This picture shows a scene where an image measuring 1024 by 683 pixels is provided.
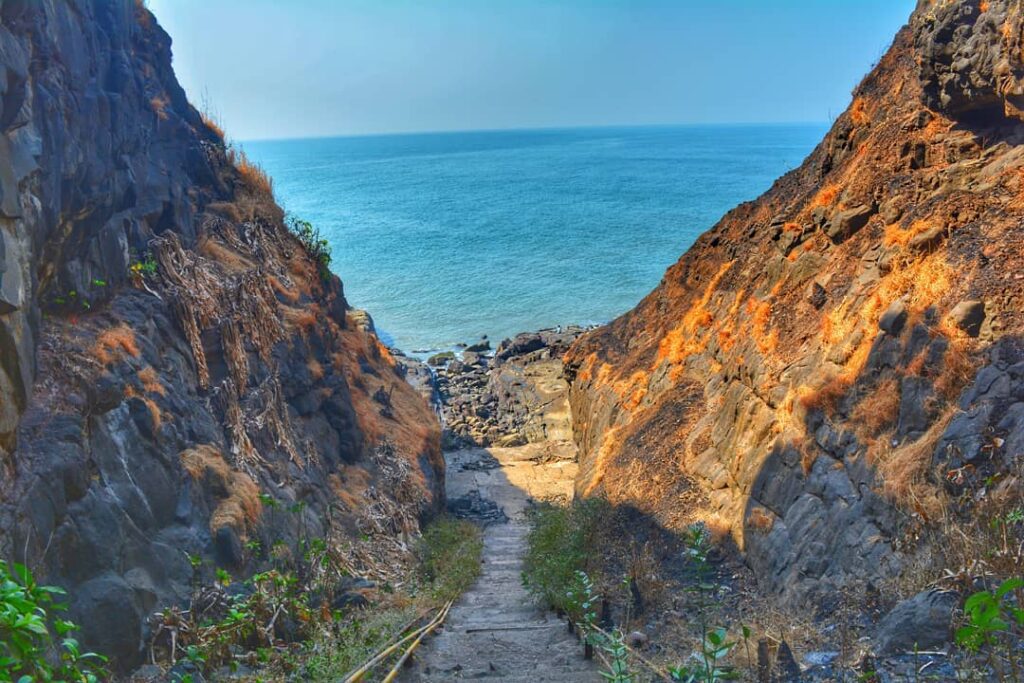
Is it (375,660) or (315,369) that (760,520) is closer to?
(375,660)

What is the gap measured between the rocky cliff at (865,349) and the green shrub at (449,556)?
3033mm

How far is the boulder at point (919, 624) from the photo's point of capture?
7.40 m

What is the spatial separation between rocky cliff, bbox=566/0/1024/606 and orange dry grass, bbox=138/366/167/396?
889 centimetres

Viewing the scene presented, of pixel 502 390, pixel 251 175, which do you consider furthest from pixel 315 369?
pixel 502 390

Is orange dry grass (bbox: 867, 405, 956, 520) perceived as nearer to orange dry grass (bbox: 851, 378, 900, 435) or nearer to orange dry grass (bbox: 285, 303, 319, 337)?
orange dry grass (bbox: 851, 378, 900, 435)

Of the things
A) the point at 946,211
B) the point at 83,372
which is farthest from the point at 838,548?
the point at 83,372

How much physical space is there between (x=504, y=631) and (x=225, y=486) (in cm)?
488

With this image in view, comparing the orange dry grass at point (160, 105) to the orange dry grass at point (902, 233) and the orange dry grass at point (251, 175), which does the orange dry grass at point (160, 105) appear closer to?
the orange dry grass at point (251, 175)

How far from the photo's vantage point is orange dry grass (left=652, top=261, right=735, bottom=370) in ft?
69.1

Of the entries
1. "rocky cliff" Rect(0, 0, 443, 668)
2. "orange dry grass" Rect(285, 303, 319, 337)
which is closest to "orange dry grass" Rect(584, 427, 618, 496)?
"rocky cliff" Rect(0, 0, 443, 668)

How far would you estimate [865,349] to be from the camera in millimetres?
13367

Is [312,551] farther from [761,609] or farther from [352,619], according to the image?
[761,609]

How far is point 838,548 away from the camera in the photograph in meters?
11.2

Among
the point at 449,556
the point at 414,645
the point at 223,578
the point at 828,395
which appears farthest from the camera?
the point at 449,556
